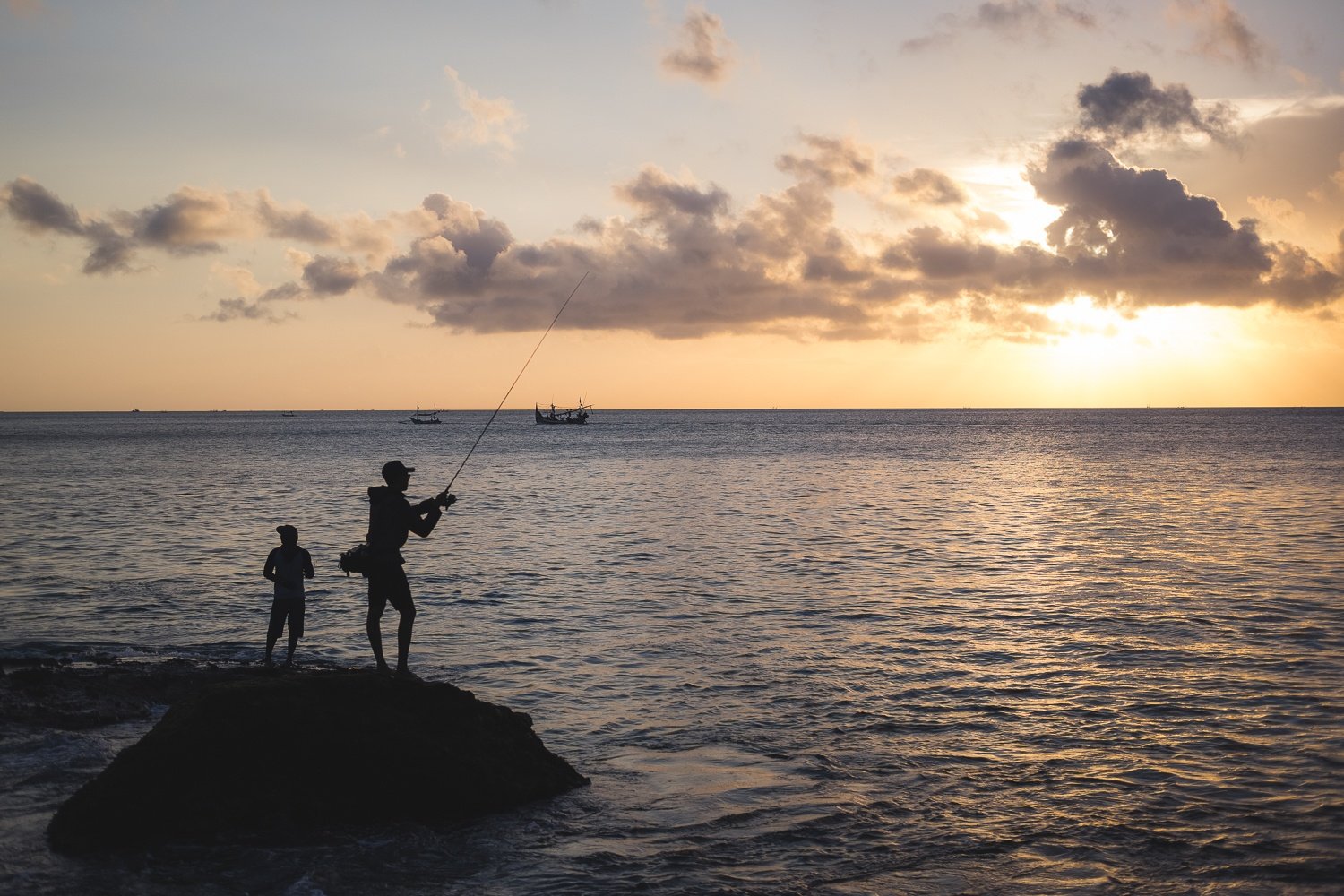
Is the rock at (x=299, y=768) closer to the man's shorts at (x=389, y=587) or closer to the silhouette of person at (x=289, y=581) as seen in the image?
the man's shorts at (x=389, y=587)

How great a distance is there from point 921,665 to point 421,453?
92.9 metres

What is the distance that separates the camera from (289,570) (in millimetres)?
12336

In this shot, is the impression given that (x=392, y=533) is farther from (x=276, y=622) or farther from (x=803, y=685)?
(x=803, y=685)

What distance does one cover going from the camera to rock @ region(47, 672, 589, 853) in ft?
25.7

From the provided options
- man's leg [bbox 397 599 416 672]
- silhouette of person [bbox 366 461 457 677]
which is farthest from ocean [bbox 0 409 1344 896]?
silhouette of person [bbox 366 461 457 677]

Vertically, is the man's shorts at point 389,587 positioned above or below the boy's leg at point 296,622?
above

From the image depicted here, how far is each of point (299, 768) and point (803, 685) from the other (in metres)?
6.88

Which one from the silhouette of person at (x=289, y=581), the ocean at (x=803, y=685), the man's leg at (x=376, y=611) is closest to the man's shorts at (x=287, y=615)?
the silhouette of person at (x=289, y=581)

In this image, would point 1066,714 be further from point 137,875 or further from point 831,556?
point 831,556

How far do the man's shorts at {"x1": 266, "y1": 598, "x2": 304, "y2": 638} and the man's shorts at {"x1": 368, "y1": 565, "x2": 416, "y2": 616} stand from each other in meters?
3.06

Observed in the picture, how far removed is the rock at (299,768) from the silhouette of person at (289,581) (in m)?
3.71

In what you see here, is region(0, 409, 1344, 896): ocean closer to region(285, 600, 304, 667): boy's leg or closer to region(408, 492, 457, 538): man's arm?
region(285, 600, 304, 667): boy's leg

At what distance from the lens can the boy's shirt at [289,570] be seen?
12305mm

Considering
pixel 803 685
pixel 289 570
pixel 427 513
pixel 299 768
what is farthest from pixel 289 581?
pixel 803 685
